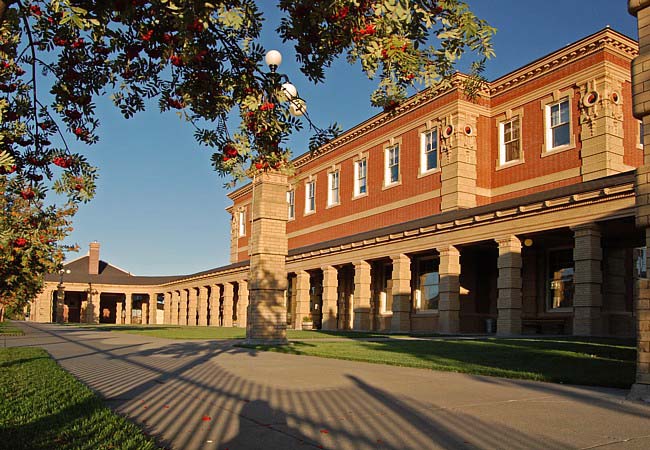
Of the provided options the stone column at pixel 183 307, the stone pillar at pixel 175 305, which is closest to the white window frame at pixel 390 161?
the stone column at pixel 183 307

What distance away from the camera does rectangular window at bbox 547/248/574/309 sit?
2562cm

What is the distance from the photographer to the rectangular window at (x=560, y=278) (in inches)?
1009

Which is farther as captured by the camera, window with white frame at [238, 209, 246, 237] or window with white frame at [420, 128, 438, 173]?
window with white frame at [238, 209, 246, 237]

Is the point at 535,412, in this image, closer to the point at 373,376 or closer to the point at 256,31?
the point at 373,376

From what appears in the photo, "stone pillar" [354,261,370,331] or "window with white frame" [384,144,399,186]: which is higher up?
"window with white frame" [384,144,399,186]

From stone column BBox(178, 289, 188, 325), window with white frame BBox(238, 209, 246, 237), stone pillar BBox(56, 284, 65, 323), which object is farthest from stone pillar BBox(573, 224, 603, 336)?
stone pillar BBox(56, 284, 65, 323)

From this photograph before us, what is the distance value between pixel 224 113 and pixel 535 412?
182 inches

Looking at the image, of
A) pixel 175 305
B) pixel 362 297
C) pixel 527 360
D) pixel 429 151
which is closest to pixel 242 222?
pixel 175 305

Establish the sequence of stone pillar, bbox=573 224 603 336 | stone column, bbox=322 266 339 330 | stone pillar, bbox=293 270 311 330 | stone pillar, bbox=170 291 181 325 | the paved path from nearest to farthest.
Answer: the paved path < stone pillar, bbox=573 224 603 336 < stone column, bbox=322 266 339 330 < stone pillar, bbox=293 270 311 330 < stone pillar, bbox=170 291 181 325

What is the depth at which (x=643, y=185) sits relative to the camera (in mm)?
7895

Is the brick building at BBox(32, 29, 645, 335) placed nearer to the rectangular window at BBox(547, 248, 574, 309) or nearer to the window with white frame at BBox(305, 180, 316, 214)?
the rectangular window at BBox(547, 248, 574, 309)

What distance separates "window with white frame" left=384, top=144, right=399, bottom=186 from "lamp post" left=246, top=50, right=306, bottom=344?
17.1 meters

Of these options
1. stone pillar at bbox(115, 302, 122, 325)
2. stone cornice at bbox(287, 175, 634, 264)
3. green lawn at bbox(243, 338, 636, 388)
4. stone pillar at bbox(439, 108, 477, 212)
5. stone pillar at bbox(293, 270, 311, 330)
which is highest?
stone pillar at bbox(439, 108, 477, 212)

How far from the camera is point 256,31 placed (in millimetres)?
6641
